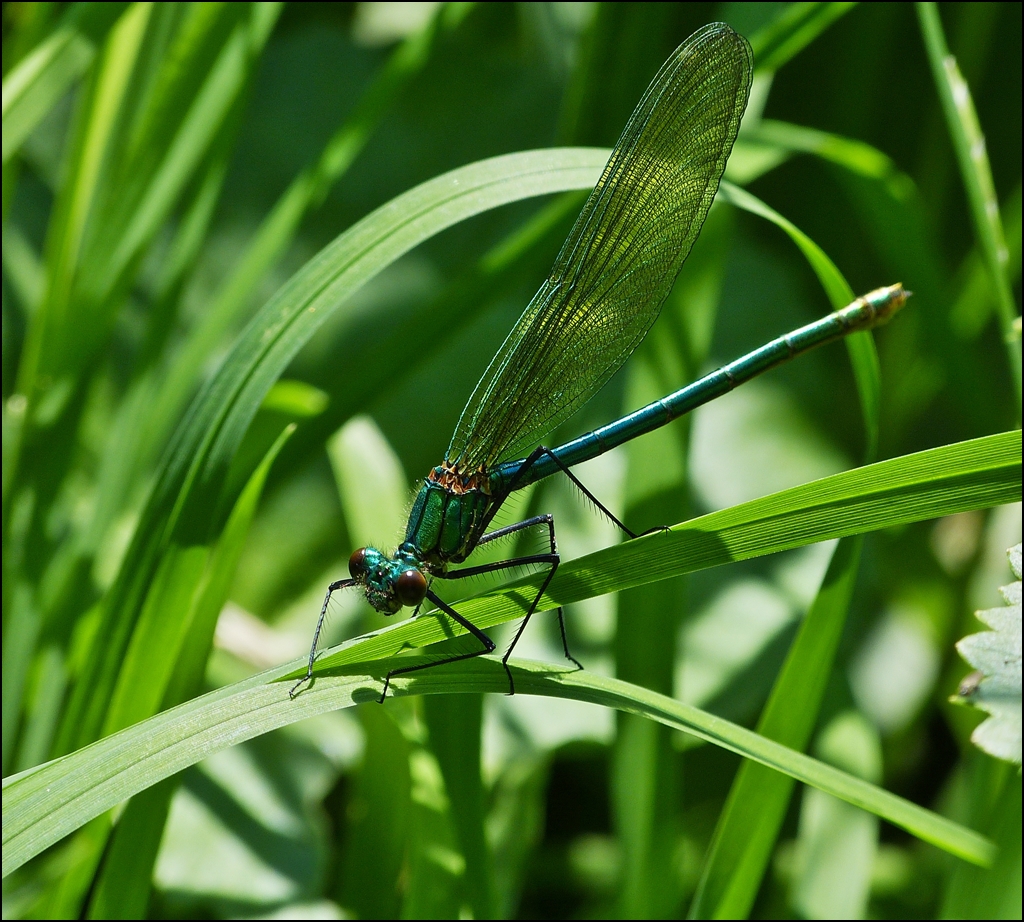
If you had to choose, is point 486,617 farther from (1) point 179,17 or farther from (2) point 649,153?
(1) point 179,17

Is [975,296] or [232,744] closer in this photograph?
[232,744]

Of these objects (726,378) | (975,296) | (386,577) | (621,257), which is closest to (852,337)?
(726,378)

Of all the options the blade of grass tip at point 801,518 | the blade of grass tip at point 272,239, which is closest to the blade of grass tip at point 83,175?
the blade of grass tip at point 272,239

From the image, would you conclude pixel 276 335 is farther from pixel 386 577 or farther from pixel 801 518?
pixel 801 518

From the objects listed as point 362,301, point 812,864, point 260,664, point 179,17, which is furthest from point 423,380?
point 812,864

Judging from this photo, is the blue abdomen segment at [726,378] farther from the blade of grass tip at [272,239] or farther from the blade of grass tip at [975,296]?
the blade of grass tip at [975,296]

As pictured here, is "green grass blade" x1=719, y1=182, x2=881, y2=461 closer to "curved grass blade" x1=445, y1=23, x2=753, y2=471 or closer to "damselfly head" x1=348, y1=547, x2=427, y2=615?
"curved grass blade" x1=445, y1=23, x2=753, y2=471

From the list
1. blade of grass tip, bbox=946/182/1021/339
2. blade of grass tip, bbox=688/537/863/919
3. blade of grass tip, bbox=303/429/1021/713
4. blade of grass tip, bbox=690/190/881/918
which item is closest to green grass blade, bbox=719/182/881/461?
blade of grass tip, bbox=690/190/881/918
